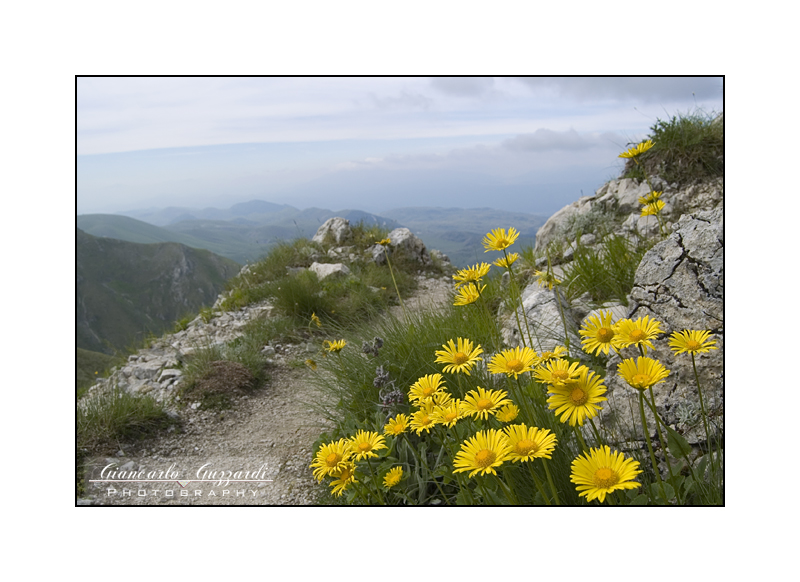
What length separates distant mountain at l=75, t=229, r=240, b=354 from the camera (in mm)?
3710

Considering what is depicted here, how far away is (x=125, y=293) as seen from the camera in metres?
7.38

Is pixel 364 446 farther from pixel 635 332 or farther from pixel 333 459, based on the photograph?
pixel 635 332

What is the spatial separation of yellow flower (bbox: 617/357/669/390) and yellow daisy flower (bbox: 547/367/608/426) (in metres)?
0.08

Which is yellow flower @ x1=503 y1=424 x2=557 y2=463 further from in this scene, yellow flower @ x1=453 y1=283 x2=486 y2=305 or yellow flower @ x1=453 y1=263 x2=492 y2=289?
yellow flower @ x1=453 y1=263 x2=492 y2=289

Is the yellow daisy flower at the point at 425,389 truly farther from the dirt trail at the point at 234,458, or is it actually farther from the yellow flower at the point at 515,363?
the dirt trail at the point at 234,458

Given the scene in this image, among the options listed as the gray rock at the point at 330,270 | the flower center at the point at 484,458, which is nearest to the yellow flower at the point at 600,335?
the flower center at the point at 484,458

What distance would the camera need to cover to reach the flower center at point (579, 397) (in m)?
1.38

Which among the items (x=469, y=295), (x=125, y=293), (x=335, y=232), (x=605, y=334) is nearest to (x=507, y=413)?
(x=605, y=334)

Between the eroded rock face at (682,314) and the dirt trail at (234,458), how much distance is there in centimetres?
172

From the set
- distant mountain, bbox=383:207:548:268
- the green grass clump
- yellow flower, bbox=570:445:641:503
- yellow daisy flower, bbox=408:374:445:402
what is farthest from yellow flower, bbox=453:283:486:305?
the green grass clump

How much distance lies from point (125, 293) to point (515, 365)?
742 cm

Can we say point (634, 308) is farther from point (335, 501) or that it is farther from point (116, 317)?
point (116, 317)
